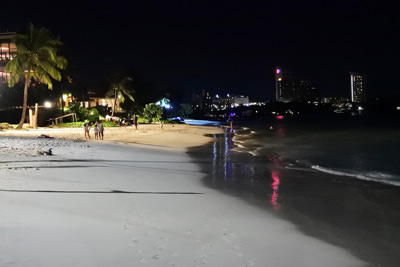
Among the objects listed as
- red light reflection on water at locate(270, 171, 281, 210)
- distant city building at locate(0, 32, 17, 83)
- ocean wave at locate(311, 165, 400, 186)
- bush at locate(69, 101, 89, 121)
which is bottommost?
ocean wave at locate(311, 165, 400, 186)

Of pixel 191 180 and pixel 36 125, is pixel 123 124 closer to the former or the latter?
pixel 36 125

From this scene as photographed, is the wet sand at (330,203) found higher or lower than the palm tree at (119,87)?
lower

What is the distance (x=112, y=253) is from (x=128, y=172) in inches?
246

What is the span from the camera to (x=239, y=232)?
6.17 metres

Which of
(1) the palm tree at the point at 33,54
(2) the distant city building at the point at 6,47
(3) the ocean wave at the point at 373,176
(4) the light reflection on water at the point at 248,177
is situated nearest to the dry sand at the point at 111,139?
(1) the palm tree at the point at 33,54

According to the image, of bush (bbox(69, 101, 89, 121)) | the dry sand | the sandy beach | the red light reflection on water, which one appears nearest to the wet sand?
the red light reflection on water

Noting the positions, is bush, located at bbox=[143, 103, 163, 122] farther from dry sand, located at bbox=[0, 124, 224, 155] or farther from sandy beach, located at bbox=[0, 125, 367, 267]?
sandy beach, located at bbox=[0, 125, 367, 267]

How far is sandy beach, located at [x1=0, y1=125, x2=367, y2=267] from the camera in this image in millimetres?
5008

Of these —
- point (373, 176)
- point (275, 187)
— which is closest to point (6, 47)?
point (275, 187)

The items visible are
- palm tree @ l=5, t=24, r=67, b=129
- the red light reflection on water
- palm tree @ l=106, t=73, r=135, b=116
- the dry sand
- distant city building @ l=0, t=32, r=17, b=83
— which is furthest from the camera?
palm tree @ l=106, t=73, r=135, b=116

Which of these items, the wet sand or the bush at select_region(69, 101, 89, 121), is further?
the bush at select_region(69, 101, 89, 121)

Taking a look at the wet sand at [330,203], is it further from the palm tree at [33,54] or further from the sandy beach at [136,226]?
the palm tree at [33,54]

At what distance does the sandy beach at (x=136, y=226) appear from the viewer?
16.4 ft

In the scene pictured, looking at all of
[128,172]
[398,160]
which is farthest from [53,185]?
[398,160]
